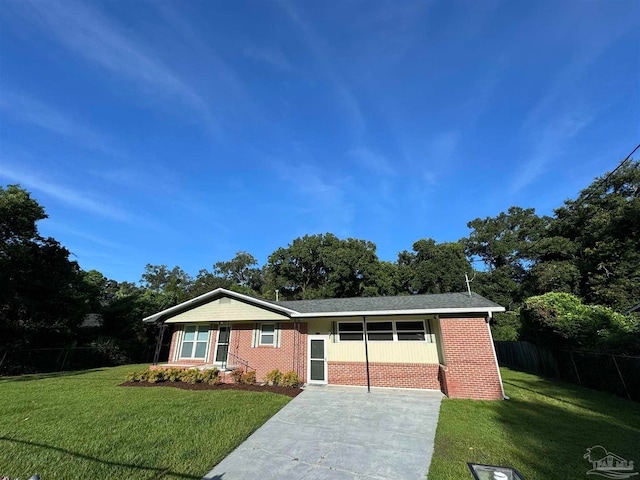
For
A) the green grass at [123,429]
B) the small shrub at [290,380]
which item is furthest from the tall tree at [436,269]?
the green grass at [123,429]

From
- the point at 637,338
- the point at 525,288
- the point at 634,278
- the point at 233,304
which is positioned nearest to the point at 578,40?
the point at 637,338

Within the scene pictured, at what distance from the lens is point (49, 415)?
283 inches

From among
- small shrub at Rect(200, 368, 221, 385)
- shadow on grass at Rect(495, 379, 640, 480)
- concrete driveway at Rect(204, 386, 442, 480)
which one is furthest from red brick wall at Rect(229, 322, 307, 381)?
shadow on grass at Rect(495, 379, 640, 480)

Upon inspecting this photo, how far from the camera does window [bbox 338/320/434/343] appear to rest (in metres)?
11.5

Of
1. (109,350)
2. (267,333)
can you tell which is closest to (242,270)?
(109,350)

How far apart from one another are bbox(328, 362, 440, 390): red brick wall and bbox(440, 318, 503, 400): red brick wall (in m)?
0.74

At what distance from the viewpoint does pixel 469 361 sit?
9562 millimetres

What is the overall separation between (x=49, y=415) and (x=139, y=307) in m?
16.5

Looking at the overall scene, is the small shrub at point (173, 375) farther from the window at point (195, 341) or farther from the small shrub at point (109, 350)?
the small shrub at point (109, 350)

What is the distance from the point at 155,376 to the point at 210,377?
233 centimetres

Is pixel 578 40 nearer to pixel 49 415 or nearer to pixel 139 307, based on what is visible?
pixel 49 415

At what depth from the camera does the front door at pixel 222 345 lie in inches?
548

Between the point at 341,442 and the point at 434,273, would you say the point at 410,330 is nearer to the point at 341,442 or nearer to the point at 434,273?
the point at 341,442

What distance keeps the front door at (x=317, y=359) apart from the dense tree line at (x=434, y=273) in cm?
1056
